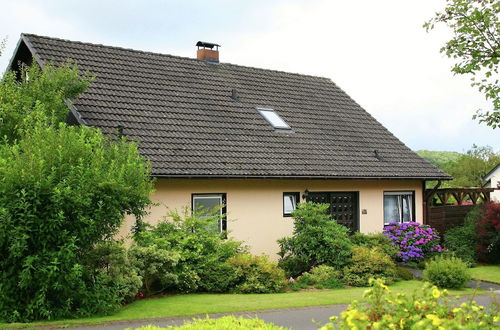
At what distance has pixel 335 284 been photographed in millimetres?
14414

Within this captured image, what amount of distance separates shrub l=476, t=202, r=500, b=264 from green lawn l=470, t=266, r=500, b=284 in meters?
0.78

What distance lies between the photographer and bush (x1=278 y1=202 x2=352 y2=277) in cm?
1523

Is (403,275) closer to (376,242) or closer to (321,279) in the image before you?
(376,242)

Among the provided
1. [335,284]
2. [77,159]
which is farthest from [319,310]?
[77,159]

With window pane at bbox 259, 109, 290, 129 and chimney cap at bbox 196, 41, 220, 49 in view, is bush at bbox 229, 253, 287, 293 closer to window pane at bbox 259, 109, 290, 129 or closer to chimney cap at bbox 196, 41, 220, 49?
window pane at bbox 259, 109, 290, 129

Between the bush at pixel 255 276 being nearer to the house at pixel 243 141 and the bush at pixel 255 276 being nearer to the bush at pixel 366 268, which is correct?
the bush at pixel 366 268

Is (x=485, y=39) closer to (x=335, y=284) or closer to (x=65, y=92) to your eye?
(x=335, y=284)

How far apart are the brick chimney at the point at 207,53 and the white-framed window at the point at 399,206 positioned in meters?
8.02

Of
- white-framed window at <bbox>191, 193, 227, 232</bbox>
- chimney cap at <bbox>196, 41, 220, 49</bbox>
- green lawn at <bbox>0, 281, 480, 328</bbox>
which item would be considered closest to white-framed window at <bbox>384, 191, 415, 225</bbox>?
white-framed window at <bbox>191, 193, 227, 232</bbox>

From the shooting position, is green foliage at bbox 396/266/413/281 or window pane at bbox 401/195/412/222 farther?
window pane at bbox 401/195/412/222

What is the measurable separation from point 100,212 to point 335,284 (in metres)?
6.74

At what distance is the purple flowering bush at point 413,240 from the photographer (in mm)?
18359

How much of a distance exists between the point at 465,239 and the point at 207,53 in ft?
37.2

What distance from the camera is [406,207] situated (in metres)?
20.8
